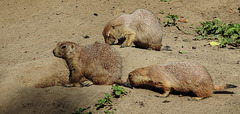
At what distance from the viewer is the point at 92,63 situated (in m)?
4.28

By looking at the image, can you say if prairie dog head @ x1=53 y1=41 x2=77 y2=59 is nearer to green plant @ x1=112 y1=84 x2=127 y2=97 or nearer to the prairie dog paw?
the prairie dog paw

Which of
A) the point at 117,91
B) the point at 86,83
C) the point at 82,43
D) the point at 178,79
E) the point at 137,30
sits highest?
the point at 137,30

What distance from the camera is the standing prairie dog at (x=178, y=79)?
12.1 feet

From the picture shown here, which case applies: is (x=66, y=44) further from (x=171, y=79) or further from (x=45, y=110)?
(x=171, y=79)

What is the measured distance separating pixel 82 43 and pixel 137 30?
164 cm

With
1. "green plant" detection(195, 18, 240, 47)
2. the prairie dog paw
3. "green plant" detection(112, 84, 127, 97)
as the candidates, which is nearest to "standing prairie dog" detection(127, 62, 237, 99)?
"green plant" detection(112, 84, 127, 97)

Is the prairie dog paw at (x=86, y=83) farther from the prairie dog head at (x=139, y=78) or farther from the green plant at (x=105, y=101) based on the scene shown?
the green plant at (x=105, y=101)

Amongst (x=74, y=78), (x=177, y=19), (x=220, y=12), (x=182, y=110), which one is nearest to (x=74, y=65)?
(x=74, y=78)

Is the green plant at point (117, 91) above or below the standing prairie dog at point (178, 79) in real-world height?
below

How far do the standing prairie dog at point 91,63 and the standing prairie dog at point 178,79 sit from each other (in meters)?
0.38

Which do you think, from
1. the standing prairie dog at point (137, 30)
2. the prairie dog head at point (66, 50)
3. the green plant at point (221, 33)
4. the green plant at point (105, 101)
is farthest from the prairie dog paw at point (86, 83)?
the green plant at point (221, 33)

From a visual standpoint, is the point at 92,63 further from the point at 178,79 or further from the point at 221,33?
the point at 221,33

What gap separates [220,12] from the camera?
29.7ft

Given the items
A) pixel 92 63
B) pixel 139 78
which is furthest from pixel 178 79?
pixel 92 63
